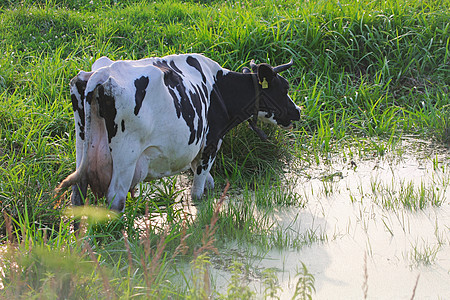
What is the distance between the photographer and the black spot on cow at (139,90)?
3529mm

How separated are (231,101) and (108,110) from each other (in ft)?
4.80

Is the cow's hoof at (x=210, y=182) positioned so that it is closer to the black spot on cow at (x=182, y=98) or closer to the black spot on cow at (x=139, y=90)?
the black spot on cow at (x=182, y=98)

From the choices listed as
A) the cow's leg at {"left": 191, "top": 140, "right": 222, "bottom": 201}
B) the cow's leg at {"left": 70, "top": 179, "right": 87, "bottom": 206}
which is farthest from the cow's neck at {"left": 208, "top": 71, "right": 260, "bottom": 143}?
the cow's leg at {"left": 70, "top": 179, "right": 87, "bottom": 206}

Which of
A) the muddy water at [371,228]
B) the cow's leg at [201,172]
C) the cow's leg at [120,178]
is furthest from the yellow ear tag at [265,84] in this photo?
the cow's leg at [120,178]

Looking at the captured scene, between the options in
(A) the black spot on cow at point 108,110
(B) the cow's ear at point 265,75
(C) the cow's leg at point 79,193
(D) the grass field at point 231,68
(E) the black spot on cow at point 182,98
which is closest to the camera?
(A) the black spot on cow at point 108,110

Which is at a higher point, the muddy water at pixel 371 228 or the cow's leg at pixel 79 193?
the cow's leg at pixel 79 193

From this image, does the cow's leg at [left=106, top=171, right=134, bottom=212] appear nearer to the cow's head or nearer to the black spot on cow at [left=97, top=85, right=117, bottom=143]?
the black spot on cow at [left=97, top=85, right=117, bottom=143]

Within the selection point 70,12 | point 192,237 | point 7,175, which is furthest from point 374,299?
point 70,12

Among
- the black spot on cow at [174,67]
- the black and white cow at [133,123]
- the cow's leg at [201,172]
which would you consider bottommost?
the cow's leg at [201,172]

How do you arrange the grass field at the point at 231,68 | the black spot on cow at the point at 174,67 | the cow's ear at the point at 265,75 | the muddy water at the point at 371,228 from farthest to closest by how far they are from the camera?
1. the cow's ear at the point at 265,75
2. the black spot on cow at the point at 174,67
3. the grass field at the point at 231,68
4. the muddy water at the point at 371,228

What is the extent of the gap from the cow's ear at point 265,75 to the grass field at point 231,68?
56 centimetres

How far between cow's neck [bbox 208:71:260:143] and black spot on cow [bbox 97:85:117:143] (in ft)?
3.71

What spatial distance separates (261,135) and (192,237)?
1.50m

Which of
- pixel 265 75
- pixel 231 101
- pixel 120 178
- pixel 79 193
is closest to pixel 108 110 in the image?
pixel 120 178
